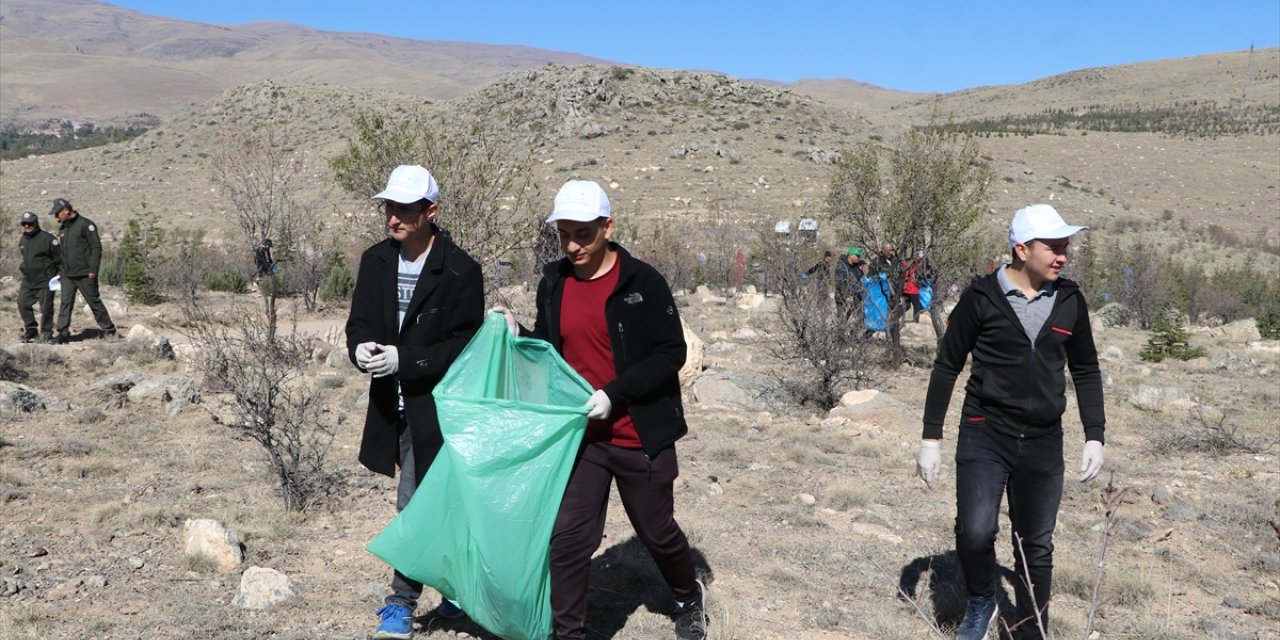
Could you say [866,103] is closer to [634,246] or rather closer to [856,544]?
[634,246]

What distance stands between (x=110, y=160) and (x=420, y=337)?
5217 cm

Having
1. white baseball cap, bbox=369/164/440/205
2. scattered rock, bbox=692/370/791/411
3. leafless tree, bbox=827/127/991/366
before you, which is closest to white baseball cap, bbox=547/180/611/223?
white baseball cap, bbox=369/164/440/205

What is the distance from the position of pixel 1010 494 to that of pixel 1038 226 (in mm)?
957

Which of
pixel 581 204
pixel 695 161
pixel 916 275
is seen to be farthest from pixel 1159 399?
pixel 695 161

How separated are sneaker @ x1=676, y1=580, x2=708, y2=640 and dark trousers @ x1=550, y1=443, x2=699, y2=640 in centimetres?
29

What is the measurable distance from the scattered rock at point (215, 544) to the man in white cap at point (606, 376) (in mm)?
2107

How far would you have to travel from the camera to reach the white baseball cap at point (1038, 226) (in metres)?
3.22

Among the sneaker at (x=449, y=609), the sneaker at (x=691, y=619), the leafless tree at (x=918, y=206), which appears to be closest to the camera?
the sneaker at (x=691, y=619)

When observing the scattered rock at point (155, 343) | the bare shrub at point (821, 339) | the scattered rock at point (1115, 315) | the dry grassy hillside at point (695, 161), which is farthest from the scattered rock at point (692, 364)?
the dry grassy hillside at point (695, 161)

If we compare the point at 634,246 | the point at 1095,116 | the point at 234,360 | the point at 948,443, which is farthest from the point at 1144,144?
the point at 234,360

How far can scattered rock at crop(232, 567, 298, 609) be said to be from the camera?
4.15 meters

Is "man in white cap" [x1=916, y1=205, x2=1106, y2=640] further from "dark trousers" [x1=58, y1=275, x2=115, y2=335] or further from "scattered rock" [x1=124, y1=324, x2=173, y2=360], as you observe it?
"dark trousers" [x1=58, y1=275, x2=115, y2=335]

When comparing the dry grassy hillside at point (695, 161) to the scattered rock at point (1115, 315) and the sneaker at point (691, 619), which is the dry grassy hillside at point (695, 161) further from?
the sneaker at point (691, 619)

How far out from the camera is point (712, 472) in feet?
22.4
